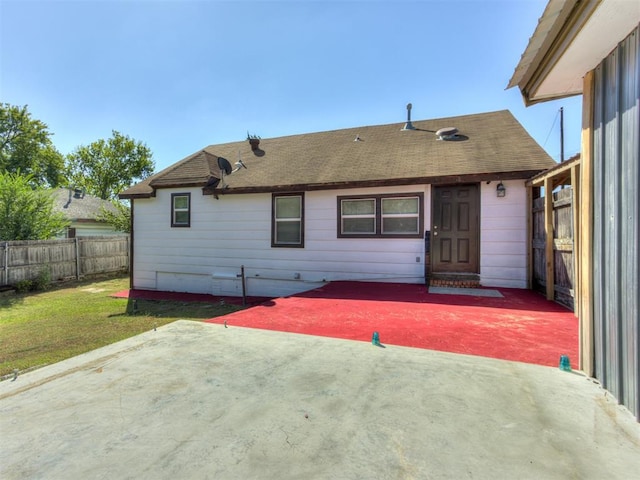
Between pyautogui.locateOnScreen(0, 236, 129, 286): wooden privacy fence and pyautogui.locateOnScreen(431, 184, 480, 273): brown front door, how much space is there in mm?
14137

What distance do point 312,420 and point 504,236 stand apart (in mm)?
6750

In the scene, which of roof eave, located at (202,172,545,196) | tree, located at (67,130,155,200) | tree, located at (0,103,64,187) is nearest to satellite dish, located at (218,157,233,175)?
roof eave, located at (202,172,545,196)

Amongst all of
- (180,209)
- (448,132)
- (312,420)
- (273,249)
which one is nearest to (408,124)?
(448,132)

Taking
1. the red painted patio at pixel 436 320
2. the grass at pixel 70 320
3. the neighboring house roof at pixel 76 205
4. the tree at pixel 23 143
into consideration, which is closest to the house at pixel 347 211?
the red painted patio at pixel 436 320

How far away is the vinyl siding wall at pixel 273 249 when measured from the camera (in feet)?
23.5

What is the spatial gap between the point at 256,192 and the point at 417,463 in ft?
27.2

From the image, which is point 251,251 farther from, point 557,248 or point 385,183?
point 557,248

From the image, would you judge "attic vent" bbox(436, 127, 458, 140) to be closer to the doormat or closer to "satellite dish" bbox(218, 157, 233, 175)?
the doormat

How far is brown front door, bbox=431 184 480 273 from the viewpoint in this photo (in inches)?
295

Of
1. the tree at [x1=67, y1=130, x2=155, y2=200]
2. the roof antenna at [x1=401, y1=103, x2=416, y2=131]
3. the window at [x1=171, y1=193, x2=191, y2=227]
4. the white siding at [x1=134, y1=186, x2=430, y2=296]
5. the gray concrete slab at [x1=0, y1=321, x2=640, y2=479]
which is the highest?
the tree at [x1=67, y1=130, x2=155, y2=200]

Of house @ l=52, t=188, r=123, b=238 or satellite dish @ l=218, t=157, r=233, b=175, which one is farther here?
house @ l=52, t=188, r=123, b=238

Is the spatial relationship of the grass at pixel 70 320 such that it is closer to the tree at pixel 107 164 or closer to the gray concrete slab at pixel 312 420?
the gray concrete slab at pixel 312 420

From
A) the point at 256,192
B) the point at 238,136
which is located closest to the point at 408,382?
the point at 256,192

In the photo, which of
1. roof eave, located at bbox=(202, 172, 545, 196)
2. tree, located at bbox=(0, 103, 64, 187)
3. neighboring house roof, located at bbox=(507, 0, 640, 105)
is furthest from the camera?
tree, located at bbox=(0, 103, 64, 187)
